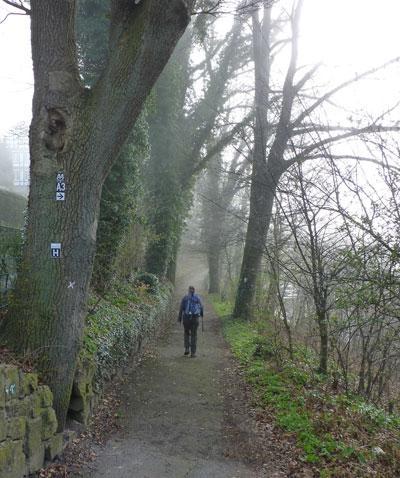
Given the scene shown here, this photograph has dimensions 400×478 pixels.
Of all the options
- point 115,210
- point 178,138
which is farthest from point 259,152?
point 178,138

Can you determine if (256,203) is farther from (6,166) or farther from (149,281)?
(6,166)

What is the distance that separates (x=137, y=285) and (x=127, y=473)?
33.3 ft

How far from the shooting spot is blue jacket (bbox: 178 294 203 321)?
38.9 ft

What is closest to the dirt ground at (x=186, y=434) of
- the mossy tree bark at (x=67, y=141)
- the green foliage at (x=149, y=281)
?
the mossy tree bark at (x=67, y=141)

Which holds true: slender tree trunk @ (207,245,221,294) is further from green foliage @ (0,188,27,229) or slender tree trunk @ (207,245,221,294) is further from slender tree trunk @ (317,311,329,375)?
slender tree trunk @ (317,311,329,375)

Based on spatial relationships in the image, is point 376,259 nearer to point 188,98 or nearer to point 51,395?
point 51,395

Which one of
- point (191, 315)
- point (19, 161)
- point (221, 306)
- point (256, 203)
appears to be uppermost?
point (19, 161)

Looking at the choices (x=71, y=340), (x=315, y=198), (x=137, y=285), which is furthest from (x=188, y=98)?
(x=71, y=340)

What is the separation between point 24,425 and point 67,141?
323 cm

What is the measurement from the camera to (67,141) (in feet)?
18.4

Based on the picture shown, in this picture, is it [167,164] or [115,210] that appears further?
[167,164]

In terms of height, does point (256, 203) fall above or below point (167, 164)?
below

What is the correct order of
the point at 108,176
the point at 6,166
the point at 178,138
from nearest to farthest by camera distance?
the point at 108,176, the point at 178,138, the point at 6,166

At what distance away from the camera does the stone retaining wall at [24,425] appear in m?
4.32
